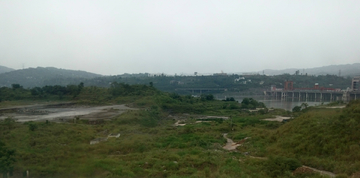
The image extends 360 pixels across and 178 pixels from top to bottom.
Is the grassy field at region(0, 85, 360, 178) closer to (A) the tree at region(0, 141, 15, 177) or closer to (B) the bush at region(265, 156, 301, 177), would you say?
(B) the bush at region(265, 156, 301, 177)

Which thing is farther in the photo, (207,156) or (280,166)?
(207,156)

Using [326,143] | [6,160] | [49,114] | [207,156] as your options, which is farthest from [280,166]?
[49,114]

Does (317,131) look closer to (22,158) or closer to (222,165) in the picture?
(222,165)

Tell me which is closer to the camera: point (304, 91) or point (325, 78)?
point (304, 91)

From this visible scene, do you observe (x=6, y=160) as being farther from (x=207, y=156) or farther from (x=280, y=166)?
(x=280, y=166)

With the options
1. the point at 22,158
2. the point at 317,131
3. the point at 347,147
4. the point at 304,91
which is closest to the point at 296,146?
the point at 317,131

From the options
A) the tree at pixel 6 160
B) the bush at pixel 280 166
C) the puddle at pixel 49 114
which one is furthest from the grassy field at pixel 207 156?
the puddle at pixel 49 114

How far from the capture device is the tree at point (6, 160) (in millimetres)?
5527

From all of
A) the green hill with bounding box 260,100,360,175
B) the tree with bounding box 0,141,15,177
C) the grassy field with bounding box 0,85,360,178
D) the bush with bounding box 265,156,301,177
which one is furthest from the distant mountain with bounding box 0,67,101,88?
the bush with bounding box 265,156,301,177

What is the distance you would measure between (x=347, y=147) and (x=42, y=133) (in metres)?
12.3

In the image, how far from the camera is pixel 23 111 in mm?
22906

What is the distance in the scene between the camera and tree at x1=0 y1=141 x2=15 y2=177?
553 centimetres

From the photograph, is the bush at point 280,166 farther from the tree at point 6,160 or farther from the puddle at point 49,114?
the puddle at point 49,114

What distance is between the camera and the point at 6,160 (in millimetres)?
5812
